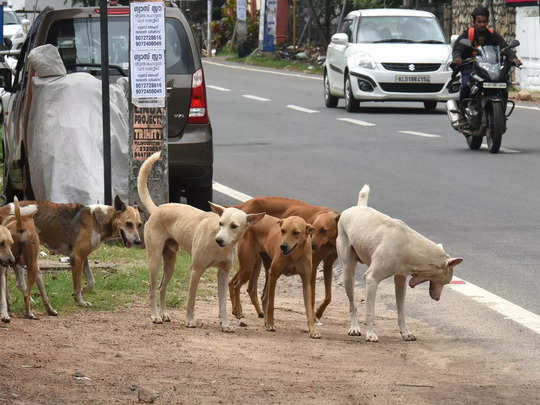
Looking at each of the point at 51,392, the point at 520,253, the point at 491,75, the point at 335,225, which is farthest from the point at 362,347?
the point at 491,75

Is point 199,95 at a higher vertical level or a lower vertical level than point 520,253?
higher

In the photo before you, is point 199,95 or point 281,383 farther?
point 199,95

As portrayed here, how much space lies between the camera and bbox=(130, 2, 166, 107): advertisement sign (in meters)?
11.8

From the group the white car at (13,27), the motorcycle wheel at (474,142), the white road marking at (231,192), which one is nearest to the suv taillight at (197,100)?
the white road marking at (231,192)

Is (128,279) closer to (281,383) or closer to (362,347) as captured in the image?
(362,347)

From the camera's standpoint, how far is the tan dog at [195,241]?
8.40m

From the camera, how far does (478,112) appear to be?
20094 millimetres

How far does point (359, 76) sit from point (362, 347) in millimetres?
18656

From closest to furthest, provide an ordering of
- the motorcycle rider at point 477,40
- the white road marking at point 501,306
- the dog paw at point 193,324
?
the dog paw at point 193,324 < the white road marking at point 501,306 < the motorcycle rider at point 477,40

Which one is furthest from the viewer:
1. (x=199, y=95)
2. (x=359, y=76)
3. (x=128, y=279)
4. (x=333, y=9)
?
(x=333, y=9)

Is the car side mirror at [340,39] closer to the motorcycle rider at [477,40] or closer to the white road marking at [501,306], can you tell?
the motorcycle rider at [477,40]

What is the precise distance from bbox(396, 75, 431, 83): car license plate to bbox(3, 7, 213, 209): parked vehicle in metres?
13.7

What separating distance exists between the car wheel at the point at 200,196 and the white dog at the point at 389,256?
189 inches

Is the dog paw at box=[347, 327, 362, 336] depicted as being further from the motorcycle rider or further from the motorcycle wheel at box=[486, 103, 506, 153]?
the motorcycle rider
